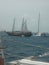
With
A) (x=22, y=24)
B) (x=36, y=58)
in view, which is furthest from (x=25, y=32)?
(x=36, y=58)

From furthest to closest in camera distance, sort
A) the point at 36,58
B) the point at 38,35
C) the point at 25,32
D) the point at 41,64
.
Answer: the point at 38,35 → the point at 25,32 → the point at 36,58 → the point at 41,64

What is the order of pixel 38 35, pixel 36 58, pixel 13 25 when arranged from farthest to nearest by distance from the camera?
1. pixel 38 35
2. pixel 13 25
3. pixel 36 58

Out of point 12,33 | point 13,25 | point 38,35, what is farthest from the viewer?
point 38,35

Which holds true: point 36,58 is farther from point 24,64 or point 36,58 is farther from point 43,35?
point 43,35

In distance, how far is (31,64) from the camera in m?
9.80

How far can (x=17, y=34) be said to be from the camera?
515 feet

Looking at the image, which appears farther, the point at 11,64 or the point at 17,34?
the point at 17,34

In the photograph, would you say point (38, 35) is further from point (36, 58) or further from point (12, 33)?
point (36, 58)

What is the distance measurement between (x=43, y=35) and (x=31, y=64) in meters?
170

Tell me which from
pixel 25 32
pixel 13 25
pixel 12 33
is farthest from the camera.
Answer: pixel 12 33

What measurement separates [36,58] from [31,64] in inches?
54.9

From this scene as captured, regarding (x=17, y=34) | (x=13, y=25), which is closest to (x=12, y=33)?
(x=17, y=34)

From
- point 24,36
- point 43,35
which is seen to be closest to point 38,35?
point 43,35

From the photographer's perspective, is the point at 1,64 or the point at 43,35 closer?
the point at 1,64
